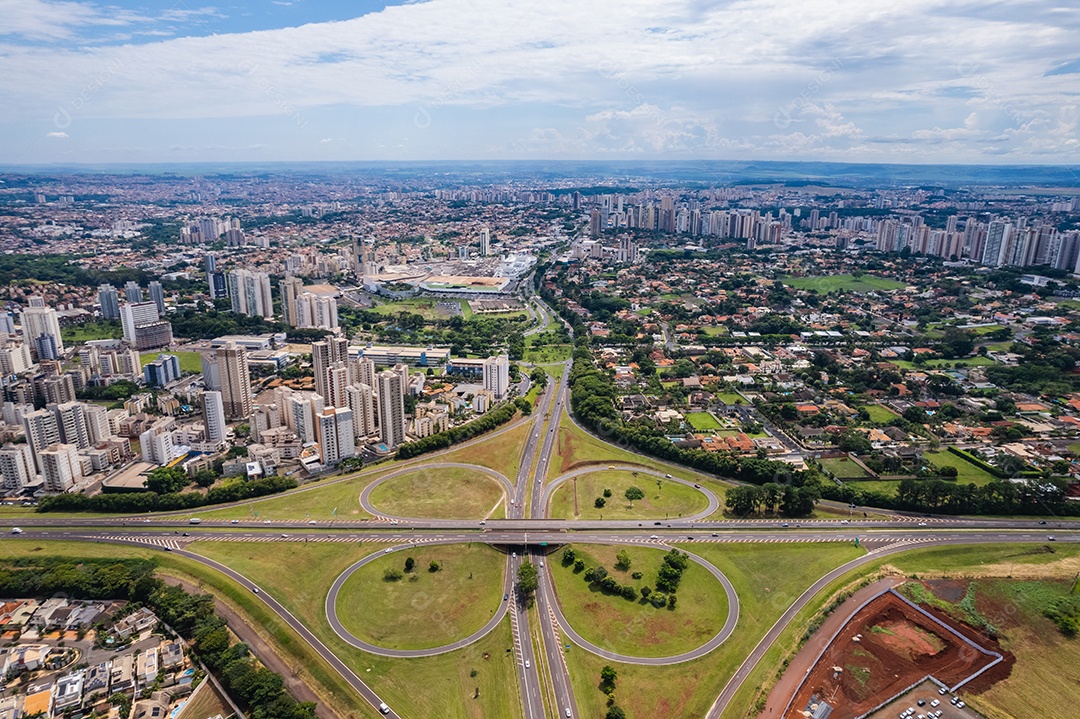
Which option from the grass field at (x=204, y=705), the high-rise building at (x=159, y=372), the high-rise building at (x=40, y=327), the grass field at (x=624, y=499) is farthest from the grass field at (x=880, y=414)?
→ the high-rise building at (x=40, y=327)

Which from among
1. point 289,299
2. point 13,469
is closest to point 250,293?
point 289,299

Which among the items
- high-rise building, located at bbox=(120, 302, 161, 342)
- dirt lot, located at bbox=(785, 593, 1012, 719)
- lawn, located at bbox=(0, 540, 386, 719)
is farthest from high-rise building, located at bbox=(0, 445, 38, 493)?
dirt lot, located at bbox=(785, 593, 1012, 719)

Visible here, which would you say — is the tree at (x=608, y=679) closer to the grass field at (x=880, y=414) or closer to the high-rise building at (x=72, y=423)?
the grass field at (x=880, y=414)

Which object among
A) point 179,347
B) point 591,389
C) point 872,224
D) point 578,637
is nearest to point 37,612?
point 578,637

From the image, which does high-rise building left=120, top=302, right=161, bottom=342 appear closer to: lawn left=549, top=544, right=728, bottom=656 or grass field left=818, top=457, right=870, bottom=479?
lawn left=549, top=544, right=728, bottom=656

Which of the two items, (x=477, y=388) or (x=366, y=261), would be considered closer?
(x=477, y=388)

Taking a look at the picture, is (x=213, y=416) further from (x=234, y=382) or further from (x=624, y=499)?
(x=624, y=499)

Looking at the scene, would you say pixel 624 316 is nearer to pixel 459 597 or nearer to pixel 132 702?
pixel 459 597
